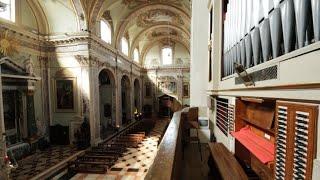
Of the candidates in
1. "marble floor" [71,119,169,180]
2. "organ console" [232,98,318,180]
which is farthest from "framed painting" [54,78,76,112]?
"organ console" [232,98,318,180]

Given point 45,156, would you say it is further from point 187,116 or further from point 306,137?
point 306,137

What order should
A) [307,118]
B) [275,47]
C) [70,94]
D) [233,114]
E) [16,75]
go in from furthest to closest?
[70,94], [16,75], [233,114], [275,47], [307,118]

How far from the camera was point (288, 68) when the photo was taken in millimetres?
1399

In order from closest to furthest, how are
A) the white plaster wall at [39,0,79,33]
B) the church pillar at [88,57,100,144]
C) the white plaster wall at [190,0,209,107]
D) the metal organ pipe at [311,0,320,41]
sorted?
the metal organ pipe at [311,0,320,41] < the white plaster wall at [190,0,209,107] < the white plaster wall at [39,0,79,33] < the church pillar at [88,57,100,144]

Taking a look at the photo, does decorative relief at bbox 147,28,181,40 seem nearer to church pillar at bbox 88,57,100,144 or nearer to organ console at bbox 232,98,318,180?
church pillar at bbox 88,57,100,144

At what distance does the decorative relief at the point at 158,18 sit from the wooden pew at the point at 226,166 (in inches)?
555

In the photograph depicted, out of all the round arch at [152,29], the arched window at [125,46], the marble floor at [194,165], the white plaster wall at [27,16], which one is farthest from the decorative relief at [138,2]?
the marble floor at [194,165]

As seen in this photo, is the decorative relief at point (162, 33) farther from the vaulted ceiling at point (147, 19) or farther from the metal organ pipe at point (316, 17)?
the metal organ pipe at point (316, 17)

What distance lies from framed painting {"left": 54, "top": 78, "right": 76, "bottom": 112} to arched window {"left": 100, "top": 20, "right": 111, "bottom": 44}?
402cm

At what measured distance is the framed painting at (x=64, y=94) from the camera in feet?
37.2

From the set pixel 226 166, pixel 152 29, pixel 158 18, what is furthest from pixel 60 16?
pixel 226 166

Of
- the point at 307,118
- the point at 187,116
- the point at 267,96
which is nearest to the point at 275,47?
the point at 267,96

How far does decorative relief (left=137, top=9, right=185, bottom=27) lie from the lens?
15945 millimetres

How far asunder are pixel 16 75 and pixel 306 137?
33.4 feet
